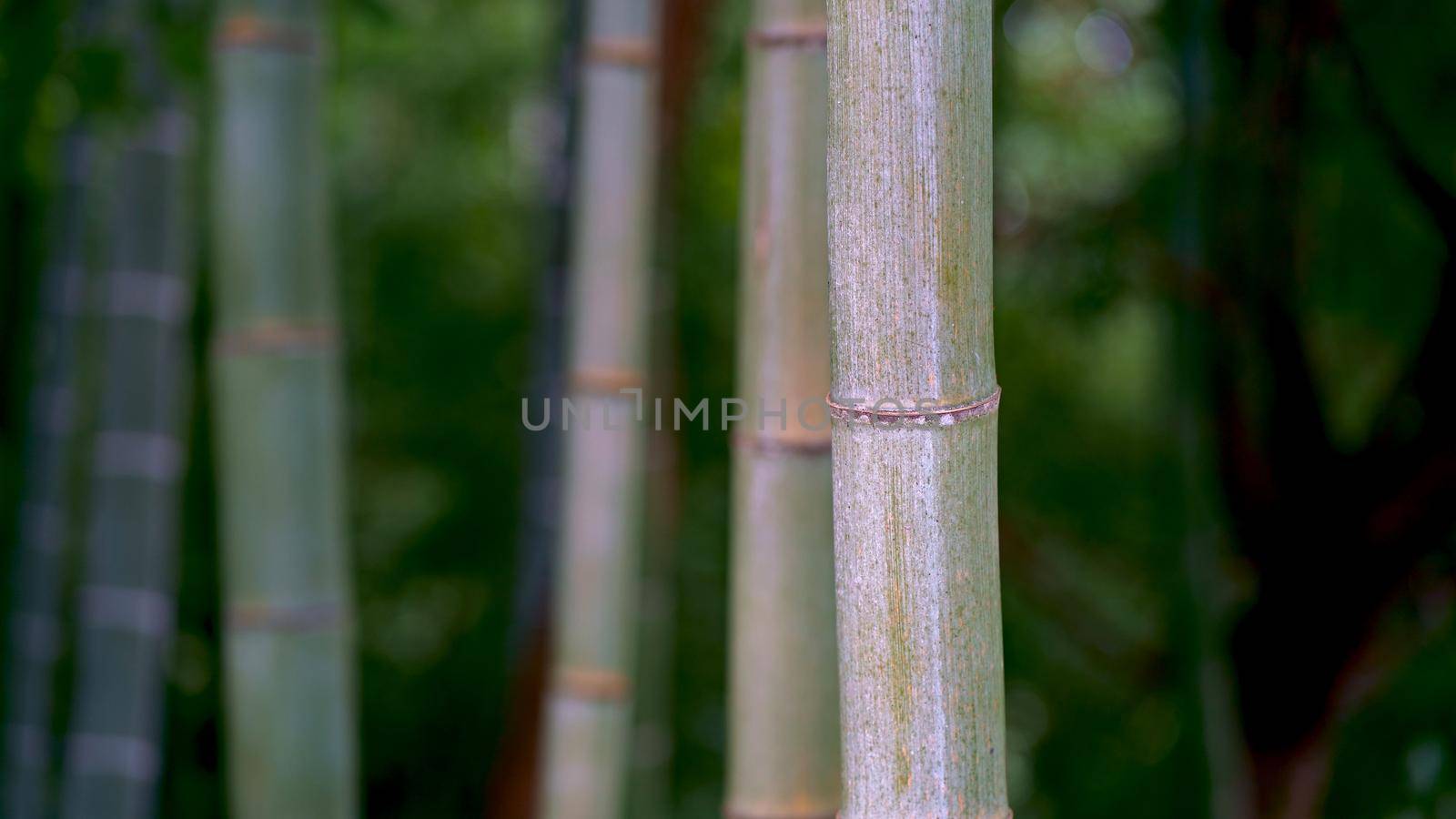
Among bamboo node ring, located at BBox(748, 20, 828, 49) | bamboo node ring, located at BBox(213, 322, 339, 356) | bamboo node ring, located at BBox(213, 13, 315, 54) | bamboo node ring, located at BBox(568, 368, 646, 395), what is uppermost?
bamboo node ring, located at BBox(213, 13, 315, 54)

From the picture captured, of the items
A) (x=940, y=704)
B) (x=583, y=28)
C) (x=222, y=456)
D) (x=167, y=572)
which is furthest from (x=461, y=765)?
(x=940, y=704)

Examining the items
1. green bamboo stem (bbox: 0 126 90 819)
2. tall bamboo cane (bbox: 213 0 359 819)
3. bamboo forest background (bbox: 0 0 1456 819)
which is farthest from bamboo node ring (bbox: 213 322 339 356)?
green bamboo stem (bbox: 0 126 90 819)

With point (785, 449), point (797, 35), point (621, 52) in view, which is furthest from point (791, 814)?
point (621, 52)

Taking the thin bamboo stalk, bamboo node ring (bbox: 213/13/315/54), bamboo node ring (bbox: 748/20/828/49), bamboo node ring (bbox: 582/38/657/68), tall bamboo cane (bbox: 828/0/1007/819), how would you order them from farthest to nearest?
the thin bamboo stalk → bamboo node ring (bbox: 582/38/657/68) → bamboo node ring (bbox: 213/13/315/54) → bamboo node ring (bbox: 748/20/828/49) → tall bamboo cane (bbox: 828/0/1007/819)

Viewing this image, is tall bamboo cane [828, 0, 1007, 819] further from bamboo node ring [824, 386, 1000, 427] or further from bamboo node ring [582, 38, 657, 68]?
bamboo node ring [582, 38, 657, 68]

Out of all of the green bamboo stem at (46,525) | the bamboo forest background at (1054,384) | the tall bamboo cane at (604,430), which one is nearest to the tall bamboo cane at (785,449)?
the tall bamboo cane at (604,430)

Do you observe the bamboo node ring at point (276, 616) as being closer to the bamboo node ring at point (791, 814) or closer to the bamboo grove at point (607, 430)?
the bamboo grove at point (607, 430)

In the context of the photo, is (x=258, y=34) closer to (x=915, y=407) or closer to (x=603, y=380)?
(x=603, y=380)
